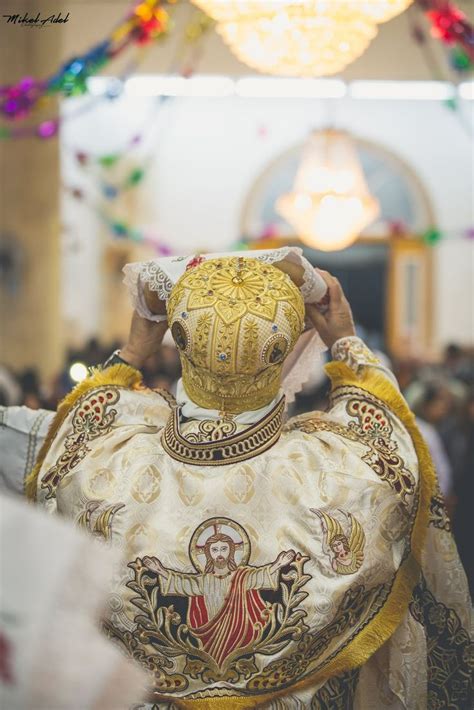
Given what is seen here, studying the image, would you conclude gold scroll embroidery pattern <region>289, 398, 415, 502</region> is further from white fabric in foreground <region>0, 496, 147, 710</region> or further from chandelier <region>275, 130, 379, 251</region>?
chandelier <region>275, 130, 379, 251</region>

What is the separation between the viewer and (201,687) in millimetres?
2721

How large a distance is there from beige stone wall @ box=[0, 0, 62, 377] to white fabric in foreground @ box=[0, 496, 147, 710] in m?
10.9

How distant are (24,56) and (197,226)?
739cm

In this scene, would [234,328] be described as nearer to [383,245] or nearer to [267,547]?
[267,547]

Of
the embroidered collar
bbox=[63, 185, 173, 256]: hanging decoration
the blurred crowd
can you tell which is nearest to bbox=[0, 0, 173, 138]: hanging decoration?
the blurred crowd

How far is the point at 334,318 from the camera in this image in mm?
Answer: 3150

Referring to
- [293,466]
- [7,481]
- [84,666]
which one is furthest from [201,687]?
[84,666]

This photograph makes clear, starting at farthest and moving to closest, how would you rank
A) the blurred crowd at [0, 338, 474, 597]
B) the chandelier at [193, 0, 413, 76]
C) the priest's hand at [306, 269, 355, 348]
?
the chandelier at [193, 0, 413, 76] → the blurred crowd at [0, 338, 474, 597] → the priest's hand at [306, 269, 355, 348]

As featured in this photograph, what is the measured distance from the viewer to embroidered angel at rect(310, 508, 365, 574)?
2.72 meters

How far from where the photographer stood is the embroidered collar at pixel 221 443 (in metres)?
2.79

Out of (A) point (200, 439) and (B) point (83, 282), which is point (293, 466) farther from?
(B) point (83, 282)

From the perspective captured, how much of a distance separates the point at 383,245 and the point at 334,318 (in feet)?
55.0

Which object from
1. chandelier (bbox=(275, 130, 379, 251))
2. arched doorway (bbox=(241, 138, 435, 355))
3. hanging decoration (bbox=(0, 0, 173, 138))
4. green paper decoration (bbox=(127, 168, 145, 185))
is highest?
hanging decoration (bbox=(0, 0, 173, 138))

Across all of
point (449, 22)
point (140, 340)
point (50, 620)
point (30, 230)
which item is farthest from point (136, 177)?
point (50, 620)
